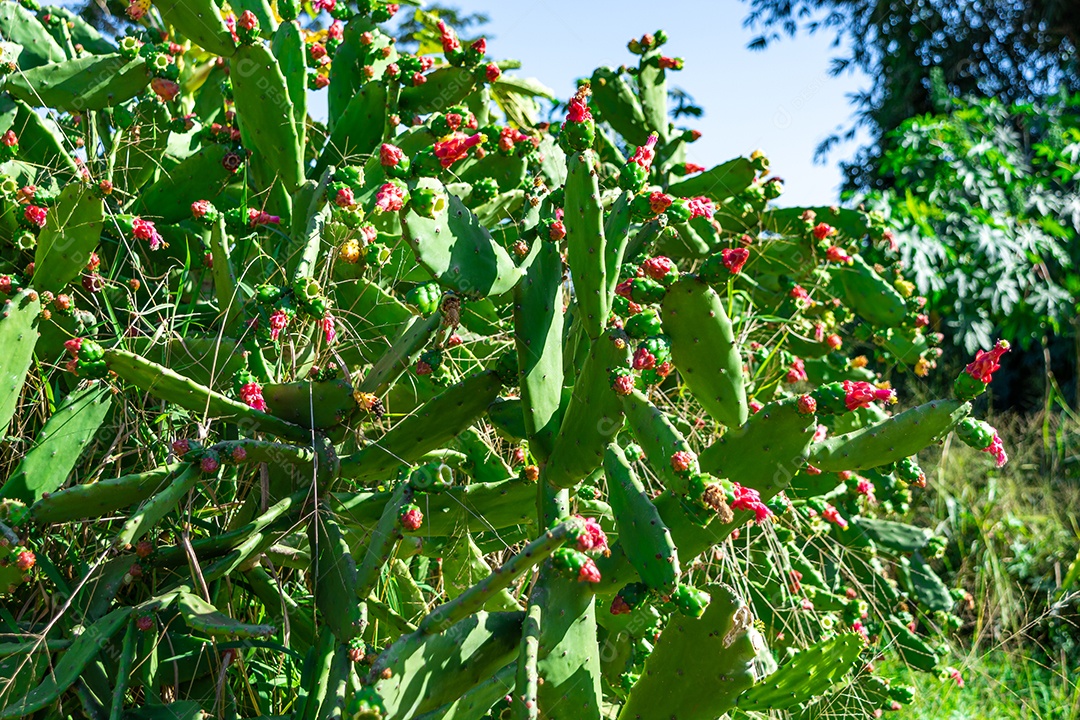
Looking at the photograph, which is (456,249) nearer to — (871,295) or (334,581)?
(334,581)

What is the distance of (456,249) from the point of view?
5.46 feet

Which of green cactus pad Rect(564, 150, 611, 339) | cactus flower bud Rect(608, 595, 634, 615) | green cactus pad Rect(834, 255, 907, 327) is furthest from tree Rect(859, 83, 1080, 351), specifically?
cactus flower bud Rect(608, 595, 634, 615)

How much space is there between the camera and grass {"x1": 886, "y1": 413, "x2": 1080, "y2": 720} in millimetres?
3125

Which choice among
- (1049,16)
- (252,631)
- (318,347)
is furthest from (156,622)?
(1049,16)

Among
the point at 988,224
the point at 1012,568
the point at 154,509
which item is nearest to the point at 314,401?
the point at 154,509

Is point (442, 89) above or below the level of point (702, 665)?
above

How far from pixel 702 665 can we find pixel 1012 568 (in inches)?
125

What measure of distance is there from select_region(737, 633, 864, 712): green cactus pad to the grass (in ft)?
3.93

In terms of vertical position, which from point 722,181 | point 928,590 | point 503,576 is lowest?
point 928,590

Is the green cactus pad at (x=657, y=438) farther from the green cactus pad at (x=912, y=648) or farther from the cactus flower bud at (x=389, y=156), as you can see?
the green cactus pad at (x=912, y=648)

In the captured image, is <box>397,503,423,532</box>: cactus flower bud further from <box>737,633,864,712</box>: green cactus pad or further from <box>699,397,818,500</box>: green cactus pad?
<box>737,633,864,712</box>: green cactus pad

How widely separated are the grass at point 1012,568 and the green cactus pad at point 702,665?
1492 millimetres

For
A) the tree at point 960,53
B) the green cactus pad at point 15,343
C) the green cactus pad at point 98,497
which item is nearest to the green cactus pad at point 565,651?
the green cactus pad at point 98,497

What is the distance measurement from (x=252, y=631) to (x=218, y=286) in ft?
2.82
